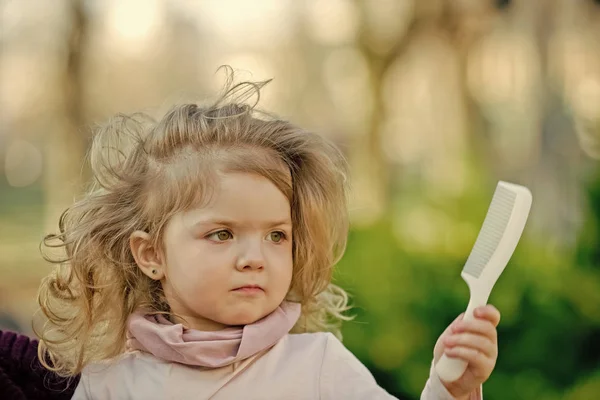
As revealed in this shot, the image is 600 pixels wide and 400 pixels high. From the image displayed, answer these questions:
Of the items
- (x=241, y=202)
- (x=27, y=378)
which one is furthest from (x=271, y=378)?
(x=27, y=378)

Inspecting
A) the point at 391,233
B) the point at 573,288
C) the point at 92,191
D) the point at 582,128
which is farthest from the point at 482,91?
the point at 92,191

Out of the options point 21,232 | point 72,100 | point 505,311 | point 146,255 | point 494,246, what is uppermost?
point 494,246

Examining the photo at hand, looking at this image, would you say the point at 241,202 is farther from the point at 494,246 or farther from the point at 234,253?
the point at 494,246

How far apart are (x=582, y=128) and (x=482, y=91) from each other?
2.52 m

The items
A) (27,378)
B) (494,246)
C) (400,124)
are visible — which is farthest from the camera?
(400,124)

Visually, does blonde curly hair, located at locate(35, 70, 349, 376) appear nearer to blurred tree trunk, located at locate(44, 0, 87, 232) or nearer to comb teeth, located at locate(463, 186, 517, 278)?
comb teeth, located at locate(463, 186, 517, 278)

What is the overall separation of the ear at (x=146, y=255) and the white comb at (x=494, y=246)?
768 mm

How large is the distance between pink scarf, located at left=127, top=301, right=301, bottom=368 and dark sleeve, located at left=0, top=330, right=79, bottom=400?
374mm

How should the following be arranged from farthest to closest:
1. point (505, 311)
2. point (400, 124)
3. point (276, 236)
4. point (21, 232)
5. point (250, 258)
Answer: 1. point (21, 232)
2. point (400, 124)
3. point (505, 311)
4. point (276, 236)
5. point (250, 258)

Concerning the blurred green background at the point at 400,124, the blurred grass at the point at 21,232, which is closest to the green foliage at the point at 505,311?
the blurred green background at the point at 400,124

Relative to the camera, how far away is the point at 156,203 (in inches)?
96.0

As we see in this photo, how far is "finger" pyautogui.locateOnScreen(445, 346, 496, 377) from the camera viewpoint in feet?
6.58

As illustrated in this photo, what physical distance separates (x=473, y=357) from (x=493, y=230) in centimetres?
26

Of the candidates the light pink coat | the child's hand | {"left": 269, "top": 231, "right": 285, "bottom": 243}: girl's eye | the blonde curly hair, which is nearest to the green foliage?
the blonde curly hair
